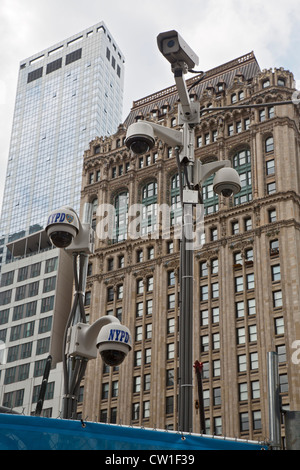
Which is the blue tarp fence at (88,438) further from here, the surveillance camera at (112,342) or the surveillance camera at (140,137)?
the surveillance camera at (140,137)

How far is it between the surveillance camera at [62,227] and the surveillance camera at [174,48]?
3846 mm

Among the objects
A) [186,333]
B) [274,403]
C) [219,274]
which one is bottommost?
[274,403]

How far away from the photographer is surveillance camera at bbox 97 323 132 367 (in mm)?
11695

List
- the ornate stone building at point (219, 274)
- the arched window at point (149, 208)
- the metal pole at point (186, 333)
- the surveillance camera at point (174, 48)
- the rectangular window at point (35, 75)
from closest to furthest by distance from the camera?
1. the metal pole at point (186, 333)
2. the surveillance camera at point (174, 48)
3. the ornate stone building at point (219, 274)
4. the arched window at point (149, 208)
5. the rectangular window at point (35, 75)

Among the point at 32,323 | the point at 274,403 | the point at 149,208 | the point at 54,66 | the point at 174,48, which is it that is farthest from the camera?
the point at 54,66

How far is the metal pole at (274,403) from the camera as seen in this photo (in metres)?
9.93

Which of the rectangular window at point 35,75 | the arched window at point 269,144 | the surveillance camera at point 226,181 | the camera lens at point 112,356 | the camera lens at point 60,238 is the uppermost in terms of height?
the rectangular window at point 35,75

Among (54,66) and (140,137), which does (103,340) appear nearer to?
(140,137)

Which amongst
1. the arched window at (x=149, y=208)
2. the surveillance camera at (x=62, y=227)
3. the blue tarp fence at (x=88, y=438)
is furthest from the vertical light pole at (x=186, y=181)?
the arched window at (x=149, y=208)

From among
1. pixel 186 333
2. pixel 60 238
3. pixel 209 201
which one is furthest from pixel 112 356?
pixel 209 201

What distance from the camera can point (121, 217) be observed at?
295ft

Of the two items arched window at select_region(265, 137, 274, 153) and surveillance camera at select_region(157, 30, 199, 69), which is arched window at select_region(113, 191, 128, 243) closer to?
arched window at select_region(265, 137, 274, 153)

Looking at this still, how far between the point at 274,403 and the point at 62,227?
540 cm

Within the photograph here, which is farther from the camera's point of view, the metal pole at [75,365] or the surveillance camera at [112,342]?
the metal pole at [75,365]
